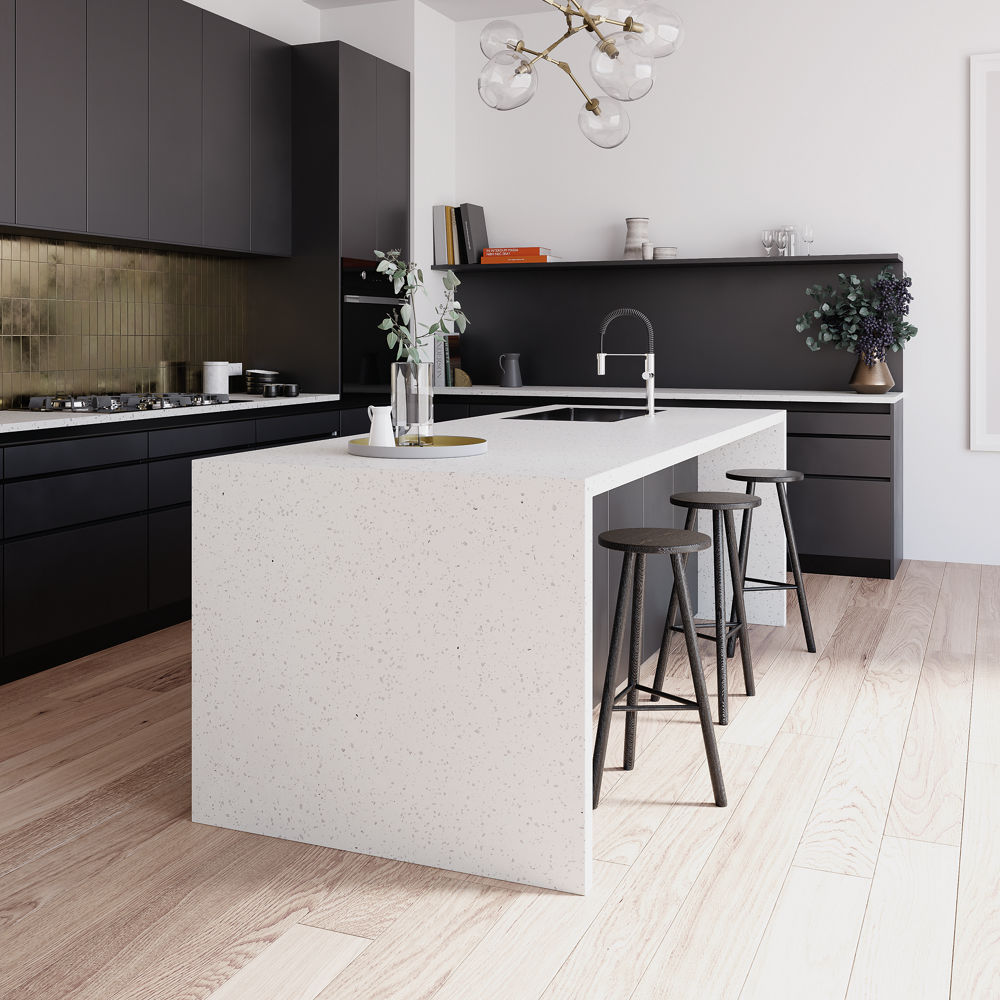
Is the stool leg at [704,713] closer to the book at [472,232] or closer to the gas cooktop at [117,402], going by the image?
→ the gas cooktop at [117,402]

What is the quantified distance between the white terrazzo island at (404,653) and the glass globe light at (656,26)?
1.03 m

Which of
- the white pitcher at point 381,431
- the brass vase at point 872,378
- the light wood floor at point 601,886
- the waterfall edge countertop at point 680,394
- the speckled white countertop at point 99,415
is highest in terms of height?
the brass vase at point 872,378

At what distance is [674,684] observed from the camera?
12.3 ft

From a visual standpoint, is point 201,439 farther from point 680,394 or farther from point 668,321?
point 668,321

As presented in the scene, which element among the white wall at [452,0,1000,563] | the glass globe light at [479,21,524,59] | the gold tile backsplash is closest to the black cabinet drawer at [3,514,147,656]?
the gold tile backsplash

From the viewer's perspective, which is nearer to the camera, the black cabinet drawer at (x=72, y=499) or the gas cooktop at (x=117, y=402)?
the black cabinet drawer at (x=72, y=499)

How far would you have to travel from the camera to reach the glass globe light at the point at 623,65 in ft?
9.26

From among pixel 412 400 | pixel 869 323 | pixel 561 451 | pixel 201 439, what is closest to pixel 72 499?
pixel 201 439

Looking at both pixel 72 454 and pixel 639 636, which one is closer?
pixel 639 636

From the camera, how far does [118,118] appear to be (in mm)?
4512

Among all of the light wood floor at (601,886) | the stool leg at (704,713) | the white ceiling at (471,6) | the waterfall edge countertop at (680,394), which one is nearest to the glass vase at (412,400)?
the stool leg at (704,713)

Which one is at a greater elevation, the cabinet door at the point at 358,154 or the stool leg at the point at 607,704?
the cabinet door at the point at 358,154

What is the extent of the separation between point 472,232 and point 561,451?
12.8 ft

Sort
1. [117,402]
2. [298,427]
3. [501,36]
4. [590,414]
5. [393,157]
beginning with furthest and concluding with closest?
[393,157], [298,427], [117,402], [590,414], [501,36]
